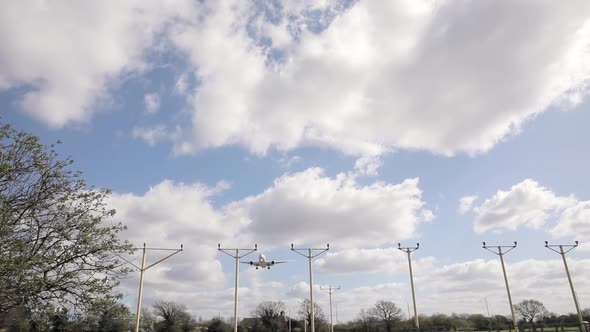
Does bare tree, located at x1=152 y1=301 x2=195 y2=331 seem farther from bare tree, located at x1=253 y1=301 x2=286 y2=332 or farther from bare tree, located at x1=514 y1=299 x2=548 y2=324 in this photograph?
bare tree, located at x1=514 y1=299 x2=548 y2=324

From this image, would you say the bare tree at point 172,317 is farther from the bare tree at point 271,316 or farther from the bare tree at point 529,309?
the bare tree at point 529,309

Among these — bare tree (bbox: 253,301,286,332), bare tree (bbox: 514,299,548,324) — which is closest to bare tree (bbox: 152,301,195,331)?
bare tree (bbox: 253,301,286,332)

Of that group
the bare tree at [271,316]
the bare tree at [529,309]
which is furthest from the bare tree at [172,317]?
the bare tree at [529,309]

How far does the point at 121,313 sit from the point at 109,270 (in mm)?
1854

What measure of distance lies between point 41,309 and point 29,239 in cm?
268

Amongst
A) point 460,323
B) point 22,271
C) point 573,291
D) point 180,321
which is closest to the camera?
point 22,271

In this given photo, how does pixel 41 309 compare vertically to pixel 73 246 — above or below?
below

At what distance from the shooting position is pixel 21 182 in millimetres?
16141

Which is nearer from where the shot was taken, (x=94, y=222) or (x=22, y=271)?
(x=22, y=271)

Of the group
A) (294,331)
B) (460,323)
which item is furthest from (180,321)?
(460,323)

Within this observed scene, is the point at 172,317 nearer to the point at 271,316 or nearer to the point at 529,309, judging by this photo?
the point at 271,316

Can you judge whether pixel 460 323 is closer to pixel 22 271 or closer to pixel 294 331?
pixel 294 331

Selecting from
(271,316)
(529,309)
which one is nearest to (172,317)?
(271,316)

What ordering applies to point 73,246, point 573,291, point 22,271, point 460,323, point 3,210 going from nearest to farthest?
1. point 22,271
2. point 3,210
3. point 73,246
4. point 573,291
5. point 460,323
